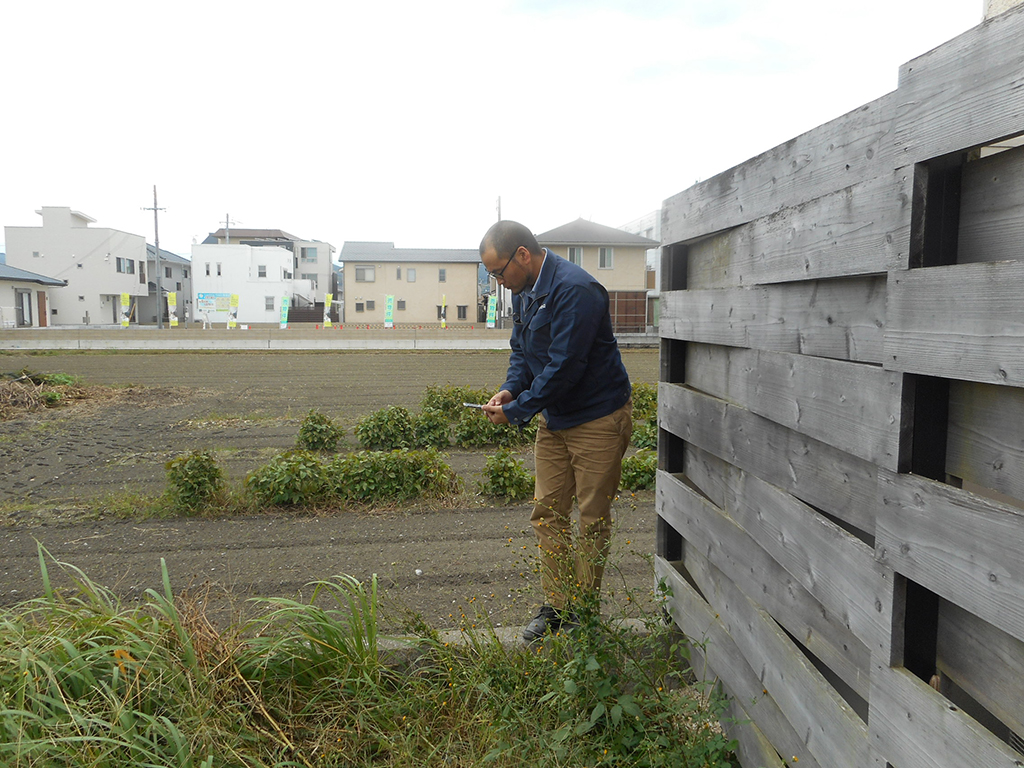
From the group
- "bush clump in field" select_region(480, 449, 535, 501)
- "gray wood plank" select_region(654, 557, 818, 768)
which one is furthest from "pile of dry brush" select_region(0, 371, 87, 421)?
"gray wood plank" select_region(654, 557, 818, 768)

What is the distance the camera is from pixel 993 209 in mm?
1472

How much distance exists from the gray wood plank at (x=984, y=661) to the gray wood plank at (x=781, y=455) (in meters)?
0.28

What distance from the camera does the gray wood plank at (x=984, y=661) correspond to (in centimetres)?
140

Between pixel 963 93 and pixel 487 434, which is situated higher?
pixel 963 93

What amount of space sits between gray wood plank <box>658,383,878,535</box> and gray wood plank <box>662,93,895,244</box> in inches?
27.0

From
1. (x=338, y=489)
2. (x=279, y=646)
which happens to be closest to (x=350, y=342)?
(x=338, y=489)

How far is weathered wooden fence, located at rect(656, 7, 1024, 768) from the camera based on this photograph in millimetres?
1396

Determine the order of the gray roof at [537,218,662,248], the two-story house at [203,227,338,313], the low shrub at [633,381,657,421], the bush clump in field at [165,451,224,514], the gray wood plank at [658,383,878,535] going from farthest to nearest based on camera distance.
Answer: the two-story house at [203,227,338,313] → the gray roof at [537,218,662,248] → the low shrub at [633,381,657,421] → the bush clump in field at [165,451,224,514] → the gray wood plank at [658,383,878,535]

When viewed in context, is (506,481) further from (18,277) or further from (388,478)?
(18,277)

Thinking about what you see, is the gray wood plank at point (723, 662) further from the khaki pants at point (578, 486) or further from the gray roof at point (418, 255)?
the gray roof at point (418, 255)

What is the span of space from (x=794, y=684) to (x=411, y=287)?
58.9m

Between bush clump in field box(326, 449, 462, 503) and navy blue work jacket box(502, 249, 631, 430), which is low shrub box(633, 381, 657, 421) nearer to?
bush clump in field box(326, 449, 462, 503)

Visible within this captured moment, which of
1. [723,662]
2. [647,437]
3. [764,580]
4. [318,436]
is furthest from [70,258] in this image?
[764,580]

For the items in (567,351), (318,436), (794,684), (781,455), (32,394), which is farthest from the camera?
(32,394)
